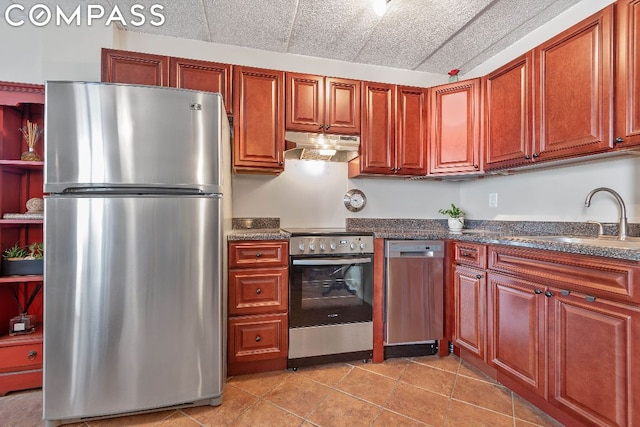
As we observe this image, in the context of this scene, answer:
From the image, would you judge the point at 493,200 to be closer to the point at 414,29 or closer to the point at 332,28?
the point at 414,29

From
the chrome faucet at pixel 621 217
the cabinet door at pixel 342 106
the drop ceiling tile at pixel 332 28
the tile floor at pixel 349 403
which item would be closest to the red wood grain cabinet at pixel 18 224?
the tile floor at pixel 349 403

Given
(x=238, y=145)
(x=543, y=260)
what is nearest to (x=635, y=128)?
(x=543, y=260)

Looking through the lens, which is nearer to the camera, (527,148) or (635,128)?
(635,128)

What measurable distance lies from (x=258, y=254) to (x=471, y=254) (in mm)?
1487

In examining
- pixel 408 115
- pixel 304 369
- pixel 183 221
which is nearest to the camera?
pixel 183 221

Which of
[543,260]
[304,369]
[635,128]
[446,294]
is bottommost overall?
[304,369]

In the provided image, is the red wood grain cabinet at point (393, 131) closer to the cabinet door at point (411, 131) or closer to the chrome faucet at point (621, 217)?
the cabinet door at point (411, 131)

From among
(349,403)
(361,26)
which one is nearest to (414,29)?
(361,26)

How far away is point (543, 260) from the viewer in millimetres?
1541

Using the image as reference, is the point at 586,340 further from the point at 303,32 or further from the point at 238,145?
the point at 303,32

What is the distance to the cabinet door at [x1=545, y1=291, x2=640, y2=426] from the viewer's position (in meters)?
1.18

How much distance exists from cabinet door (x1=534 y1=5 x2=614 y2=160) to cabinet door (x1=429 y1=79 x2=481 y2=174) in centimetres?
53

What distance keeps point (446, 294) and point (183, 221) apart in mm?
1929

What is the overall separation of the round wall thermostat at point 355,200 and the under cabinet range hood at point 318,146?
0.35 metres
